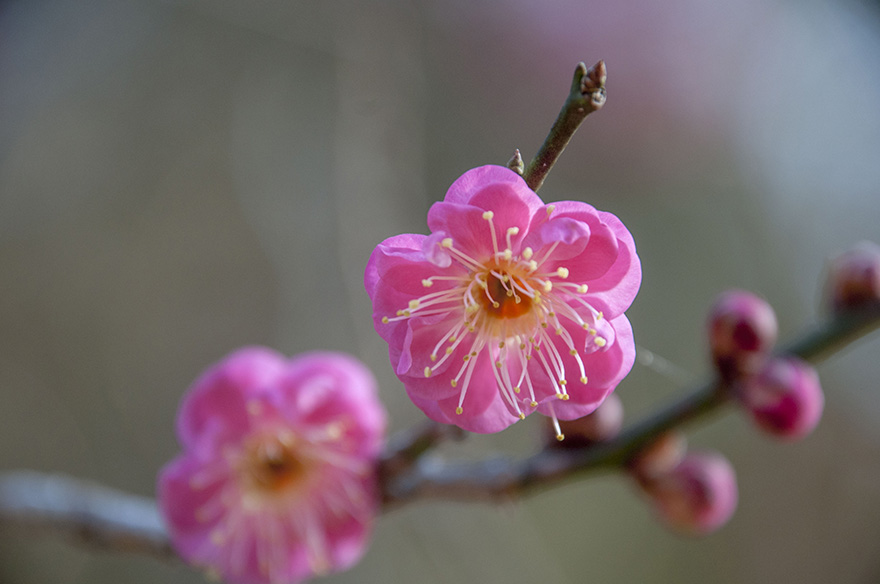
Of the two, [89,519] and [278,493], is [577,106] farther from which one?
[89,519]

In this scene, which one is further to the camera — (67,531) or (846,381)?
(846,381)

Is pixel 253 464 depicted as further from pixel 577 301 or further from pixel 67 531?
pixel 577 301

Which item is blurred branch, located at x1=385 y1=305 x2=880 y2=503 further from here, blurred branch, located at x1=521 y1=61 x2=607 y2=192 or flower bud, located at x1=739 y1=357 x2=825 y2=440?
blurred branch, located at x1=521 y1=61 x2=607 y2=192

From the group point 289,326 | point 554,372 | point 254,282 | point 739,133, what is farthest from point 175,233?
point 739,133

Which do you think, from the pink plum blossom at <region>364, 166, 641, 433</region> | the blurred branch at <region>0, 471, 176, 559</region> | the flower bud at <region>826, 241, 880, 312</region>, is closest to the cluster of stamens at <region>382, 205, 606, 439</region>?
the pink plum blossom at <region>364, 166, 641, 433</region>

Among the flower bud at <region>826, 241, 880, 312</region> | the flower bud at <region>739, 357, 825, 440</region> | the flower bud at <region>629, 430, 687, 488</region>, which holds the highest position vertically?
the flower bud at <region>826, 241, 880, 312</region>

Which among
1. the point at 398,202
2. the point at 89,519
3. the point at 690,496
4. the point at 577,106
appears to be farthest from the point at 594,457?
the point at 398,202
